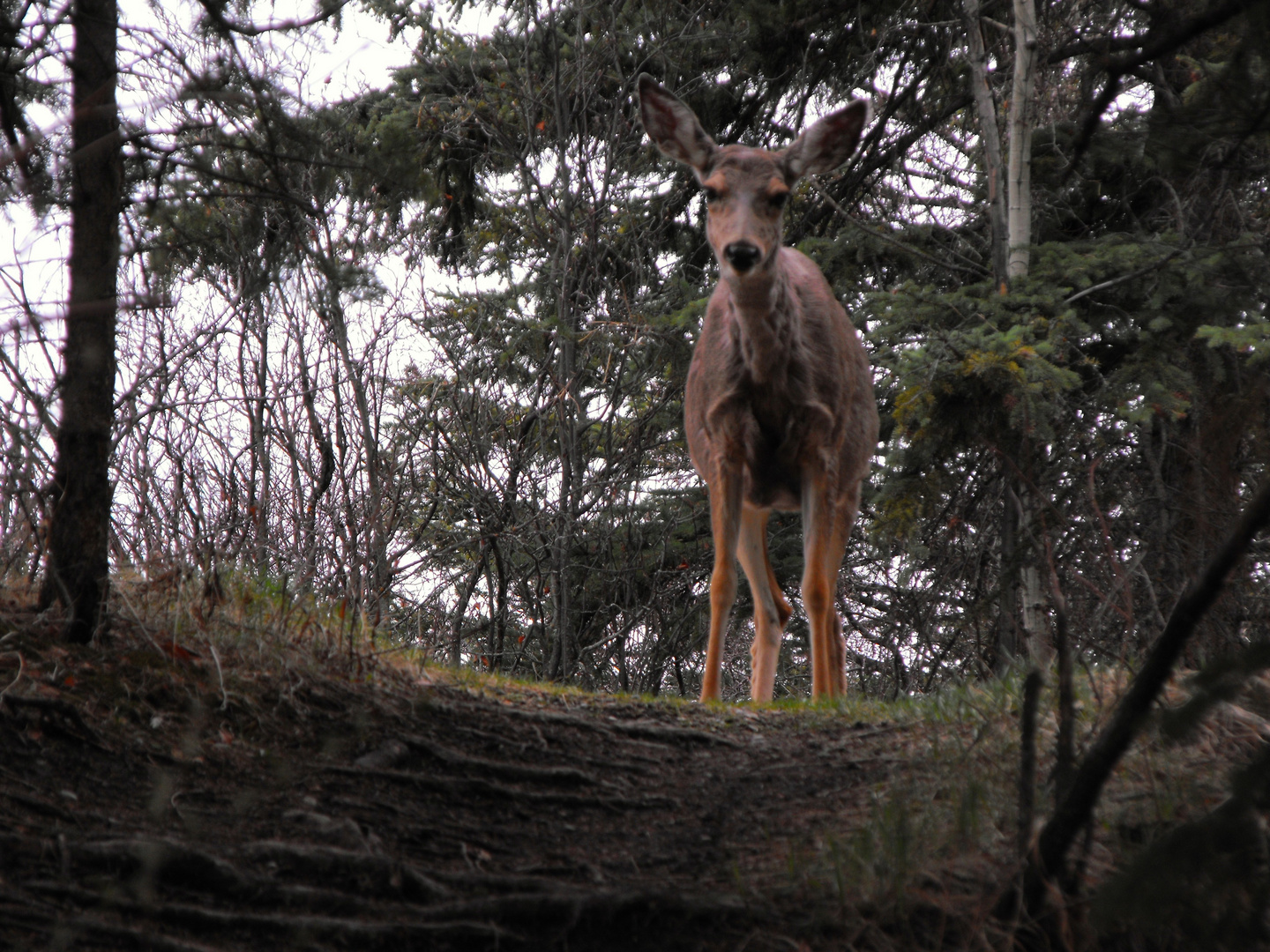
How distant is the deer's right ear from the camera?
21.5 ft

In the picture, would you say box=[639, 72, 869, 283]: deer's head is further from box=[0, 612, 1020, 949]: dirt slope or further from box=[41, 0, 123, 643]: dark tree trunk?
box=[41, 0, 123, 643]: dark tree trunk

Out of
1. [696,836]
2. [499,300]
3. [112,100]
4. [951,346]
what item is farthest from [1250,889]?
[499,300]

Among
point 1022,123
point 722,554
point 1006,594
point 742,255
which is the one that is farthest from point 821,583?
point 1022,123

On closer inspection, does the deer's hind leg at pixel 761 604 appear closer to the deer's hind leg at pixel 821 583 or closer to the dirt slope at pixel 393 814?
the deer's hind leg at pixel 821 583

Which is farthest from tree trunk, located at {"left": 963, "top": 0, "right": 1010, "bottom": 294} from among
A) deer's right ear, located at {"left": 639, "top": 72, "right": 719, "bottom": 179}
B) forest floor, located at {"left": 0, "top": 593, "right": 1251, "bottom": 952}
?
forest floor, located at {"left": 0, "top": 593, "right": 1251, "bottom": 952}

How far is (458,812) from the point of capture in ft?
11.1

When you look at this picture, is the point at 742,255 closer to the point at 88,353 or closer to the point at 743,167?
the point at 743,167

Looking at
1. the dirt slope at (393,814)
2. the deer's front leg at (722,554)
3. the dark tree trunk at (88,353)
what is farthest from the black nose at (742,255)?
the dark tree trunk at (88,353)

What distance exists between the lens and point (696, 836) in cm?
321

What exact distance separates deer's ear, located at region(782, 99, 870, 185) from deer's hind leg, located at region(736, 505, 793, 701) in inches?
86.1

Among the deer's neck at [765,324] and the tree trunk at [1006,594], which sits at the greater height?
the deer's neck at [765,324]

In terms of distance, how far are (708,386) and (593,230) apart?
4.34 meters

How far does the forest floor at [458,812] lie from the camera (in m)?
2.46

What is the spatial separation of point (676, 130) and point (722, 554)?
8.35 feet
